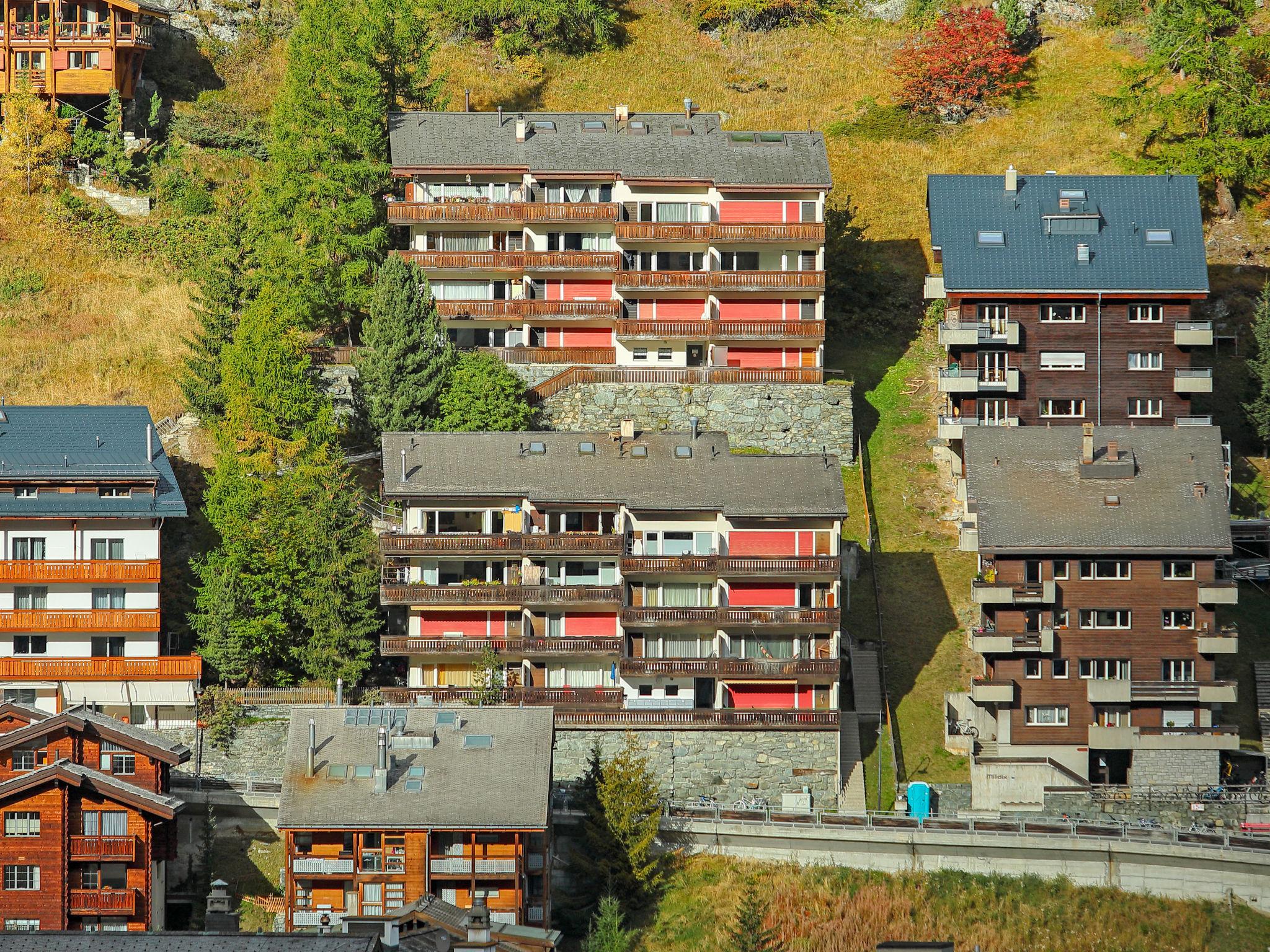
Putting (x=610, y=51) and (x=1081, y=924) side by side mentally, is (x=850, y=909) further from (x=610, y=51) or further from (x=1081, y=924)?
(x=610, y=51)

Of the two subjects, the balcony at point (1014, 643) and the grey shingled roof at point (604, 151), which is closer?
the balcony at point (1014, 643)

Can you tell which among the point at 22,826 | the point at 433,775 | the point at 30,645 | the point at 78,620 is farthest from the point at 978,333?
the point at 22,826

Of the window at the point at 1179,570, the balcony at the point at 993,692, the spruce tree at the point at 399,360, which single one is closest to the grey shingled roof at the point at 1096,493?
the window at the point at 1179,570

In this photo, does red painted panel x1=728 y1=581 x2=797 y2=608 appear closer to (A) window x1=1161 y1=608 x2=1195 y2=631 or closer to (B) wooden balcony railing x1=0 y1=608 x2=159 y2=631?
(A) window x1=1161 y1=608 x2=1195 y2=631

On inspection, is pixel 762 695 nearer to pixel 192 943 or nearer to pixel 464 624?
pixel 464 624

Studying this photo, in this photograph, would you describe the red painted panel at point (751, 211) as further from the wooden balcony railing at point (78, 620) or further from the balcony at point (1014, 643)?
the wooden balcony railing at point (78, 620)

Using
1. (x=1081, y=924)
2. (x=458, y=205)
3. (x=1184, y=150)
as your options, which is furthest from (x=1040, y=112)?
(x=1081, y=924)
